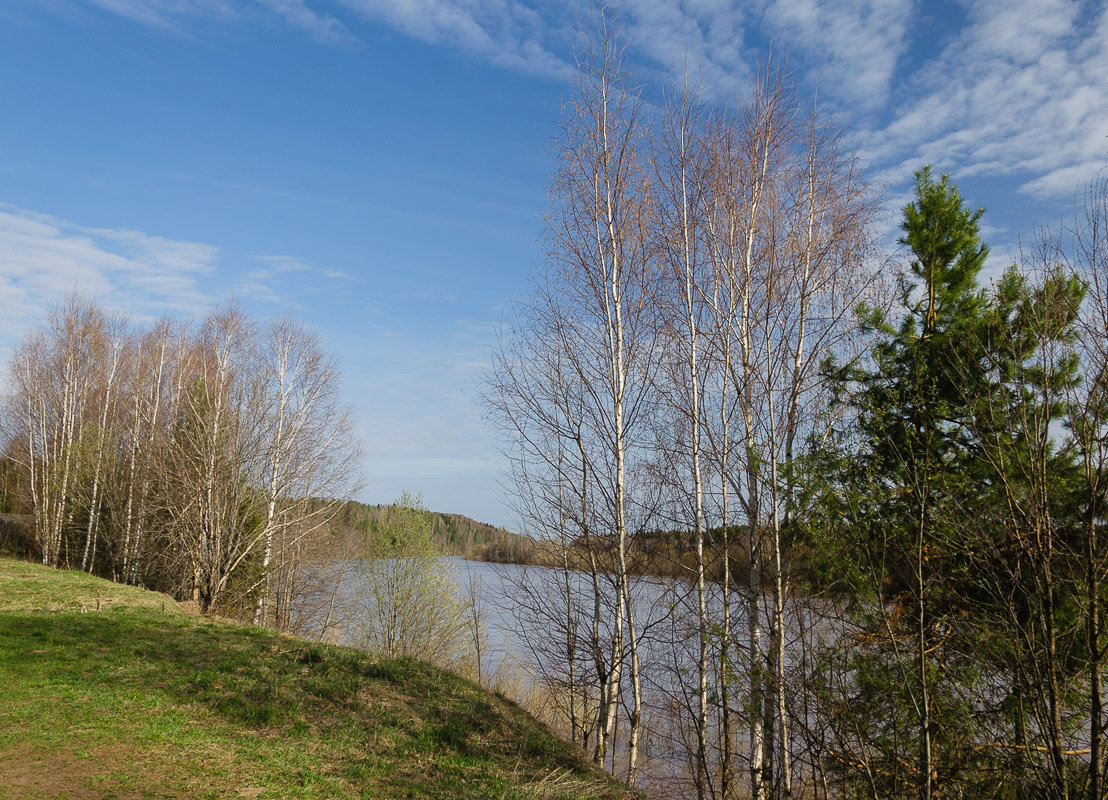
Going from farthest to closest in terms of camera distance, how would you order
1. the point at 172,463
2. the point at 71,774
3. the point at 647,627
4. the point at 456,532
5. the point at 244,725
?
1. the point at 456,532
2. the point at 172,463
3. the point at 647,627
4. the point at 244,725
5. the point at 71,774

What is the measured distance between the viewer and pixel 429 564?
851 inches

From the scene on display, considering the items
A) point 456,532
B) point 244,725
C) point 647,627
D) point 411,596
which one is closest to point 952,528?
point 647,627

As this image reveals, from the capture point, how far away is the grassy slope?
5.49 meters

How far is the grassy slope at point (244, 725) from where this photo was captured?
549cm

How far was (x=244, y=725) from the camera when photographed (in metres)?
6.77

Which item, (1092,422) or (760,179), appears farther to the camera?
(760,179)

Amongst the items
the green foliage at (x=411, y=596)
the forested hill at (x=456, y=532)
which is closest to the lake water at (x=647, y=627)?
the forested hill at (x=456, y=532)

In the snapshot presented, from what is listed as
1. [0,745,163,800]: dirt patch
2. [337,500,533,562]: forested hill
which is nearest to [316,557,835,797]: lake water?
[337,500,533,562]: forested hill

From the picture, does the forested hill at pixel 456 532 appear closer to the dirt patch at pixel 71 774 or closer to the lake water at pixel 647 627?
the lake water at pixel 647 627

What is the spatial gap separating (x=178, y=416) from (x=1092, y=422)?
2223 cm

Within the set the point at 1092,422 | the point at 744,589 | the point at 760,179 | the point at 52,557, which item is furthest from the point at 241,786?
the point at 52,557

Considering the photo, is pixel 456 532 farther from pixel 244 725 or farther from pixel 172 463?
pixel 244 725

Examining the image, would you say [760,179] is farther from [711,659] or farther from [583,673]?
[583,673]

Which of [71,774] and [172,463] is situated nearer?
[71,774]
